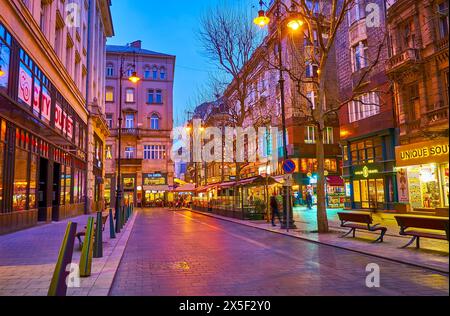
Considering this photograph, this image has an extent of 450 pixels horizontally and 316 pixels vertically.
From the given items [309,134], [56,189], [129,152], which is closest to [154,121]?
[129,152]

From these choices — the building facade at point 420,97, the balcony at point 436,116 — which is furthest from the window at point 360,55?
the balcony at point 436,116

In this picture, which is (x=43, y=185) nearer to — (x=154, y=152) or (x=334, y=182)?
(x=334, y=182)

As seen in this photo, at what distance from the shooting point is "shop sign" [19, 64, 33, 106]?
16078mm

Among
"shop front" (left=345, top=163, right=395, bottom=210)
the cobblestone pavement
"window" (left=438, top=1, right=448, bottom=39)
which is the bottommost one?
the cobblestone pavement

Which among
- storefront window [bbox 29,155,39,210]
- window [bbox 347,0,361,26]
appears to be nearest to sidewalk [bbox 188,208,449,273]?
storefront window [bbox 29,155,39,210]

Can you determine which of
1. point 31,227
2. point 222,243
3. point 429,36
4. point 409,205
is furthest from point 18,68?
point 409,205

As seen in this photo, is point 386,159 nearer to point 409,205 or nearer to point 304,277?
point 409,205

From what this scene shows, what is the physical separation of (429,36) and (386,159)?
907 cm

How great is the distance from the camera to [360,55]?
3109 centimetres

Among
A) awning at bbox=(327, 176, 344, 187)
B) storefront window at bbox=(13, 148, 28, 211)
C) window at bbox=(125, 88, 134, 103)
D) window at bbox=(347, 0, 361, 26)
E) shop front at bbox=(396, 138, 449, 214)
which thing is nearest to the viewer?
storefront window at bbox=(13, 148, 28, 211)

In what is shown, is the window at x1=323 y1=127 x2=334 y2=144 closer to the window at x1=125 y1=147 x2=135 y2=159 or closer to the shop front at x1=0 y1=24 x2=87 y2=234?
the window at x1=125 y1=147 x2=135 y2=159

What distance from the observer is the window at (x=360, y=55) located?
30212 millimetres

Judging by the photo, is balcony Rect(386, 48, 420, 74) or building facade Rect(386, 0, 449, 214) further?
balcony Rect(386, 48, 420, 74)

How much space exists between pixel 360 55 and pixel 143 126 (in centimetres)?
3724
